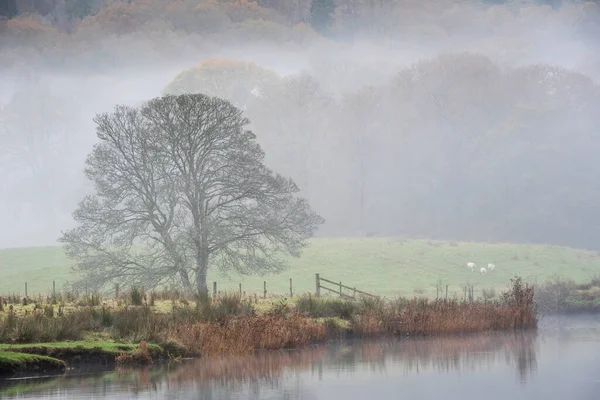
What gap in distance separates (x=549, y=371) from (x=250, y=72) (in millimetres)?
102177

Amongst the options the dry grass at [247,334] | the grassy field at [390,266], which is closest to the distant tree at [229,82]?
the grassy field at [390,266]

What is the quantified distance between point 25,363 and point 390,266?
50853mm

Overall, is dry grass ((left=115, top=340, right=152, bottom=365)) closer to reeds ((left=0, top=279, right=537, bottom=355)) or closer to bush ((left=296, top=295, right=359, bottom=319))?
reeds ((left=0, top=279, right=537, bottom=355))

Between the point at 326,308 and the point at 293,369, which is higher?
the point at 326,308

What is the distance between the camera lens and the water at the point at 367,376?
83.4ft

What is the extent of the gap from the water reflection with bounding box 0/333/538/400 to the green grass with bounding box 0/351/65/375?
0.93 metres

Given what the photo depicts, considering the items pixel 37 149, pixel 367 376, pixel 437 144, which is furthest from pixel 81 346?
pixel 37 149

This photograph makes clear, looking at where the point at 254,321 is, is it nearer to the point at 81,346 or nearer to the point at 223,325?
the point at 223,325

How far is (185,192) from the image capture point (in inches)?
2181

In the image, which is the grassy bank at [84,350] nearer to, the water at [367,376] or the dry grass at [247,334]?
the water at [367,376]

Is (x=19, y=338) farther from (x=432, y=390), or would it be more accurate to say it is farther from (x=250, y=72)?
(x=250, y=72)

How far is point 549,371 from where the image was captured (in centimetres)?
3042

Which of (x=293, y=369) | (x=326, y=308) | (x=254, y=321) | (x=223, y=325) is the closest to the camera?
(x=293, y=369)

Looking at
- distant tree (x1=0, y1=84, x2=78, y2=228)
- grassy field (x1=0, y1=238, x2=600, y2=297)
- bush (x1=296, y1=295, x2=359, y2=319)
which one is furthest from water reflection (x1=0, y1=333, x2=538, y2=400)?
distant tree (x1=0, y1=84, x2=78, y2=228)
